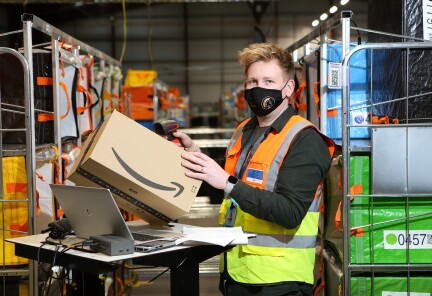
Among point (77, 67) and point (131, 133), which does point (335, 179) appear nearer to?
point (131, 133)

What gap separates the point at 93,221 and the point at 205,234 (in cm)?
42

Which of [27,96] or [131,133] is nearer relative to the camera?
[131,133]

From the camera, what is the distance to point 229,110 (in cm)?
1310

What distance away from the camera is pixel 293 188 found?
6.79 ft

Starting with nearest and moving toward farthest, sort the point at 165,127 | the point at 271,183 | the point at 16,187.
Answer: the point at 271,183 → the point at 165,127 → the point at 16,187

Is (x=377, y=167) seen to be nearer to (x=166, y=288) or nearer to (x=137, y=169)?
(x=137, y=169)

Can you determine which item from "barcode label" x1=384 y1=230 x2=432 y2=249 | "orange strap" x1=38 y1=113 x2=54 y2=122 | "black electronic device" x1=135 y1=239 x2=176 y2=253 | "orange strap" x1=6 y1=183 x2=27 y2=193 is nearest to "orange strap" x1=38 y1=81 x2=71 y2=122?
"orange strap" x1=38 y1=113 x2=54 y2=122

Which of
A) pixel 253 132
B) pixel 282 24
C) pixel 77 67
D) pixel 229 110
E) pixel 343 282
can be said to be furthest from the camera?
pixel 282 24

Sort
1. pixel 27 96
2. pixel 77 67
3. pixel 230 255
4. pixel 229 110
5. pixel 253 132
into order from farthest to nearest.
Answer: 1. pixel 229 110
2. pixel 77 67
3. pixel 27 96
4. pixel 253 132
5. pixel 230 255

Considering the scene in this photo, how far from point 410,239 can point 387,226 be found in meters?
0.13

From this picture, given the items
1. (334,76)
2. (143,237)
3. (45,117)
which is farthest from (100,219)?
(45,117)

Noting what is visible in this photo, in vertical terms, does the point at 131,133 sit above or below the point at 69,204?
above

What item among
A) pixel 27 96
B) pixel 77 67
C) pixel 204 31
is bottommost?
pixel 27 96

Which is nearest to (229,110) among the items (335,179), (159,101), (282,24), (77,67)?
(159,101)
